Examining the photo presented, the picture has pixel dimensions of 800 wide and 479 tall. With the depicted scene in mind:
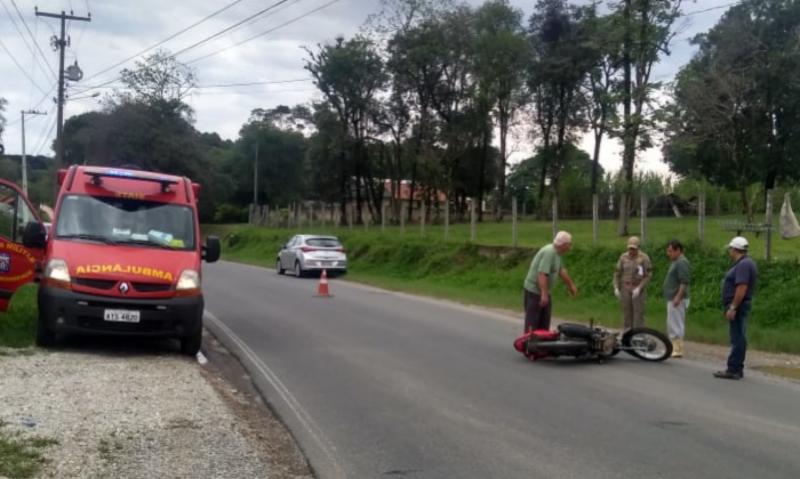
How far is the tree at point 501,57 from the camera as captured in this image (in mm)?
55438

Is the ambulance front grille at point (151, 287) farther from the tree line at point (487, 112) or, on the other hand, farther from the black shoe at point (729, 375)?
the tree line at point (487, 112)

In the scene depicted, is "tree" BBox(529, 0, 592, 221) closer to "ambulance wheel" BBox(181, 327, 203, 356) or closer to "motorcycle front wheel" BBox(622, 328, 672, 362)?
"motorcycle front wheel" BBox(622, 328, 672, 362)

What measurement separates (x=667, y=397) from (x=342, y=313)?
9.68m

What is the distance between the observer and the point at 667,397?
377 inches

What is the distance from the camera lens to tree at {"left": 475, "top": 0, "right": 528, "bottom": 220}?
182ft

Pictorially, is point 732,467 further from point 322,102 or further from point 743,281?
point 322,102

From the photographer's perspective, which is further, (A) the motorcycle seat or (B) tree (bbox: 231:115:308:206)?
(B) tree (bbox: 231:115:308:206)

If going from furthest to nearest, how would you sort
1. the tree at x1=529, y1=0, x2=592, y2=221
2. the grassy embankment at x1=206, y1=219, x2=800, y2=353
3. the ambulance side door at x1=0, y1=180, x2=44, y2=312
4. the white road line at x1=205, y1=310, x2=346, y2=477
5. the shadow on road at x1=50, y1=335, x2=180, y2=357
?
the tree at x1=529, y1=0, x2=592, y2=221
the grassy embankment at x1=206, y1=219, x2=800, y2=353
the ambulance side door at x1=0, y1=180, x2=44, y2=312
the shadow on road at x1=50, y1=335, x2=180, y2=357
the white road line at x1=205, y1=310, x2=346, y2=477

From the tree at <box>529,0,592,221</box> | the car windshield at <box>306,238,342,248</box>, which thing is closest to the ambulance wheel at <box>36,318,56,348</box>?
the car windshield at <box>306,238,342,248</box>

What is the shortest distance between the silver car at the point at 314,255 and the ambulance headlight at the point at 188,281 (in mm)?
20386

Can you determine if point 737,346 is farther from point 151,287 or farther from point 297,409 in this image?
point 151,287

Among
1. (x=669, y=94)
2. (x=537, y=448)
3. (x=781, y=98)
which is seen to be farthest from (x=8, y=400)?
(x=781, y=98)

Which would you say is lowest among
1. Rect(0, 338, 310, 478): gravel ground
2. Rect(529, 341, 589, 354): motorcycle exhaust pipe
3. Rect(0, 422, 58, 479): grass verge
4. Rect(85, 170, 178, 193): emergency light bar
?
Rect(0, 338, 310, 478): gravel ground

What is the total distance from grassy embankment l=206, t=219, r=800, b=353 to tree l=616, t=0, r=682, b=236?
3288mm
